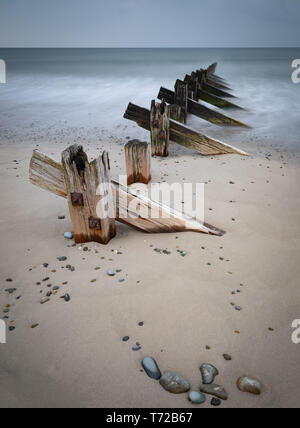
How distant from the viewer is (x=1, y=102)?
46.4 feet

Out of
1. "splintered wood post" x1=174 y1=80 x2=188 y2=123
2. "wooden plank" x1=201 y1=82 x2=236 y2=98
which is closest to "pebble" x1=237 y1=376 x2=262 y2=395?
"splintered wood post" x1=174 y1=80 x2=188 y2=123

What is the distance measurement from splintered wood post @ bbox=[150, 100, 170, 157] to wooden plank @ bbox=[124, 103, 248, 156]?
180 millimetres

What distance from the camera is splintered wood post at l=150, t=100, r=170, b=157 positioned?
5.59 meters

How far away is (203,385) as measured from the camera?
5.83 ft

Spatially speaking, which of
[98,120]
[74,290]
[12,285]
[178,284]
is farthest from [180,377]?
[98,120]

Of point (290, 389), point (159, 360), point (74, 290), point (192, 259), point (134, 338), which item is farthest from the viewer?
point (192, 259)

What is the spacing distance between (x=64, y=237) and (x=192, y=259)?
1.43m

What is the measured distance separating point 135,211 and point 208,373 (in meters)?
1.73

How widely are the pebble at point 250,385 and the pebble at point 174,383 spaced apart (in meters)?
0.31

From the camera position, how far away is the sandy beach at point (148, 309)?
1.80 meters

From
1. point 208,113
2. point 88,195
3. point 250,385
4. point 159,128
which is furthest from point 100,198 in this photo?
point 208,113

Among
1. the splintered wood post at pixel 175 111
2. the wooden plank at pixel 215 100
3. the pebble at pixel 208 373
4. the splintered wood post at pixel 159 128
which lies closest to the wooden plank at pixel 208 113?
the splintered wood post at pixel 175 111
